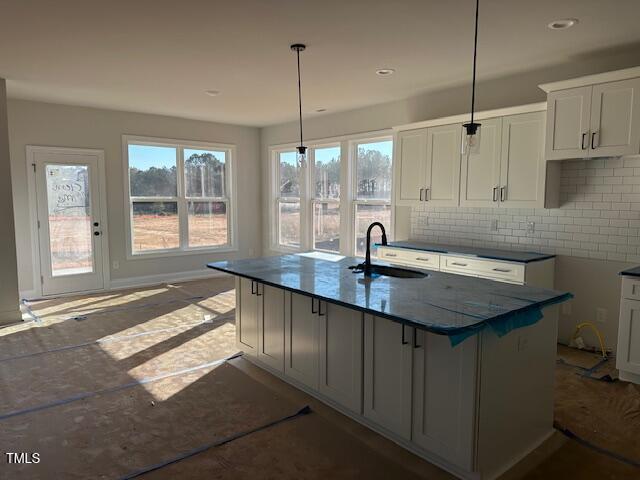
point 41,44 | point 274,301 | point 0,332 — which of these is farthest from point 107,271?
point 274,301

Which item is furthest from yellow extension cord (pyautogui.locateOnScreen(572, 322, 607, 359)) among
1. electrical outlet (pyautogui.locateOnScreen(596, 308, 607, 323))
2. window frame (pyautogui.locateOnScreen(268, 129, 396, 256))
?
window frame (pyautogui.locateOnScreen(268, 129, 396, 256))

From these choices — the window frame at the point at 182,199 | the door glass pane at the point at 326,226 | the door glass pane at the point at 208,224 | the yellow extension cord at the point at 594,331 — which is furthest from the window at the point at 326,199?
the yellow extension cord at the point at 594,331

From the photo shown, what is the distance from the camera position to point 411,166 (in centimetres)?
530

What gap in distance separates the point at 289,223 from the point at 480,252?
406 cm

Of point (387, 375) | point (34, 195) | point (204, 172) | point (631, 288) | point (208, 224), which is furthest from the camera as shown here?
point (208, 224)

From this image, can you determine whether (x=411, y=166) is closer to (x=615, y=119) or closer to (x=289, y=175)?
(x=615, y=119)

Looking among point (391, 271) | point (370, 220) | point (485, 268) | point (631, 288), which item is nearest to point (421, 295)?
point (391, 271)

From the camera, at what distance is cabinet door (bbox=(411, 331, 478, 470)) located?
223cm

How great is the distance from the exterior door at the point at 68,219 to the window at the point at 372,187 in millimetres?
3785

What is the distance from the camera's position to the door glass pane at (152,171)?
700 centimetres

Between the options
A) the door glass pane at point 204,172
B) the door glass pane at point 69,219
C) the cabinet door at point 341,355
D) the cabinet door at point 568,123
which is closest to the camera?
the cabinet door at point 341,355

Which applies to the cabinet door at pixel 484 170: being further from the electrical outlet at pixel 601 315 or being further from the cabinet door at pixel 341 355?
the cabinet door at pixel 341 355

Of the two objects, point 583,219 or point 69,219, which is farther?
point 69,219

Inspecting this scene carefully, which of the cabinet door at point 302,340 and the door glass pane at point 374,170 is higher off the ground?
the door glass pane at point 374,170
